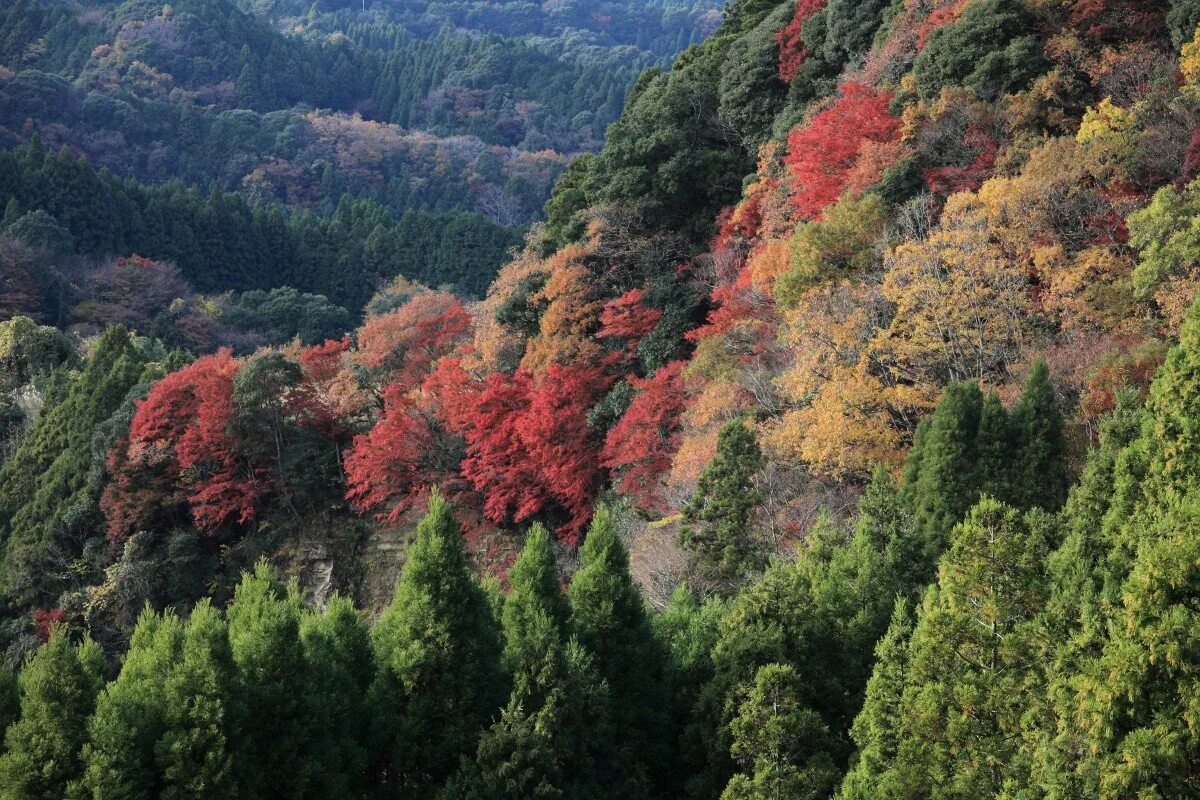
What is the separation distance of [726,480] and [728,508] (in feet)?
1.63

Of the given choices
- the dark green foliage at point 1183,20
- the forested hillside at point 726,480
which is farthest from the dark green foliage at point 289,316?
the dark green foliage at point 1183,20

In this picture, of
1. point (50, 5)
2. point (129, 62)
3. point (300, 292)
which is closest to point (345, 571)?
point (300, 292)

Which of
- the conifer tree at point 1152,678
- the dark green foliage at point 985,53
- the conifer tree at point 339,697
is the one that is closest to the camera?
the conifer tree at point 1152,678

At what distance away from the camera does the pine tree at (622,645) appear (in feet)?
48.8

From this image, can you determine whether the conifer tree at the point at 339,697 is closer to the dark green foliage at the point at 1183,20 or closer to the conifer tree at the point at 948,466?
the conifer tree at the point at 948,466

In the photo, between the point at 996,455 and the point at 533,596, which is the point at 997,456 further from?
the point at 533,596

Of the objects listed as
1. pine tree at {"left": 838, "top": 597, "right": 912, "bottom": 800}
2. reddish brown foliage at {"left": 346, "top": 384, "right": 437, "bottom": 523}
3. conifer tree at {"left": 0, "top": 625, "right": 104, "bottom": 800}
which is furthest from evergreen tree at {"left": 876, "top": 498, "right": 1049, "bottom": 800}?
reddish brown foliage at {"left": 346, "top": 384, "right": 437, "bottom": 523}

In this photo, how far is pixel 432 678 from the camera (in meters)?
13.5

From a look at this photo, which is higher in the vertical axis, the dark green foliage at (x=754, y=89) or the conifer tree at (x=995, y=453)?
the dark green foliage at (x=754, y=89)

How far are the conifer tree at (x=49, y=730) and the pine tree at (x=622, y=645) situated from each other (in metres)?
6.10

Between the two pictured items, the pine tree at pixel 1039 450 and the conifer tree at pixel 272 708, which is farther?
the pine tree at pixel 1039 450

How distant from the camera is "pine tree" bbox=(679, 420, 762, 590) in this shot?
20.0 m

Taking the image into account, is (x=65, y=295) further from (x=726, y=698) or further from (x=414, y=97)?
(x=414, y=97)

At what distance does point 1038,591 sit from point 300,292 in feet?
191
